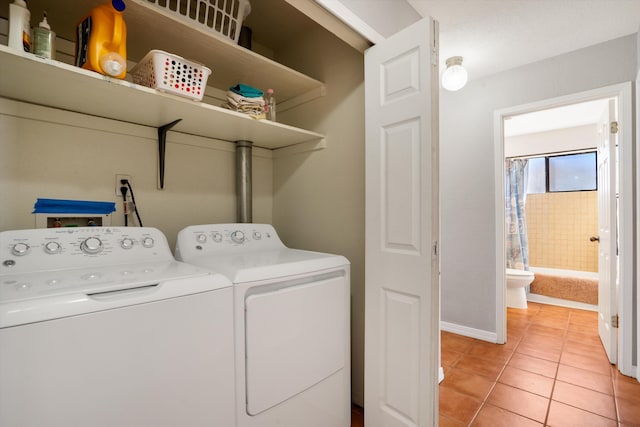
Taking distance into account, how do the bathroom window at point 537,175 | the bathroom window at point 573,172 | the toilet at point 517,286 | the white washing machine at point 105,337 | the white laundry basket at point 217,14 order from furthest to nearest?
the bathroom window at point 537,175 < the bathroom window at point 573,172 < the toilet at point 517,286 < the white laundry basket at point 217,14 < the white washing machine at point 105,337

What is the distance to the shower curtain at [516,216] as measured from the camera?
4363 mm

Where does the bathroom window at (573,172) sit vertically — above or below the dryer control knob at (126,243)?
above

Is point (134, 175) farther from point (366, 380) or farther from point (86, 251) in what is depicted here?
point (366, 380)

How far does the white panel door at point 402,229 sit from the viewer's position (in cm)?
133

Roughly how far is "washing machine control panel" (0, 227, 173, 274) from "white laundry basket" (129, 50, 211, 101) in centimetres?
62

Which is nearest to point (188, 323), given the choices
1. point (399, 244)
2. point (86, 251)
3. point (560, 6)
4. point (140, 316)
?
point (140, 316)

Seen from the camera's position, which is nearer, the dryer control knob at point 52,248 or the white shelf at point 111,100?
the white shelf at point 111,100

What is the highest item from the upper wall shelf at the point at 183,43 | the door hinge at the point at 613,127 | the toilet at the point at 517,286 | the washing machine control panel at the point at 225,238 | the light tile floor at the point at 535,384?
the upper wall shelf at the point at 183,43

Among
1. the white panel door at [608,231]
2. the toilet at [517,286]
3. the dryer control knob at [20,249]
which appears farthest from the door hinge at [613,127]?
the dryer control knob at [20,249]

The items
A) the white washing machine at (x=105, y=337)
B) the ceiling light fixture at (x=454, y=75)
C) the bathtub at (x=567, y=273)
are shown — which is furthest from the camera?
the bathtub at (x=567, y=273)

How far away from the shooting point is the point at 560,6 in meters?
1.86

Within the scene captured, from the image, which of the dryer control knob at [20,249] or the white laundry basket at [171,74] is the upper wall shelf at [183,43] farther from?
the dryer control knob at [20,249]

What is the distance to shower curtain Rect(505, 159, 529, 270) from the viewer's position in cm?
436

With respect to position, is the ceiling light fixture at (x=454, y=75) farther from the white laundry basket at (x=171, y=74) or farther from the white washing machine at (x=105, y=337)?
the white washing machine at (x=105, y=337)
